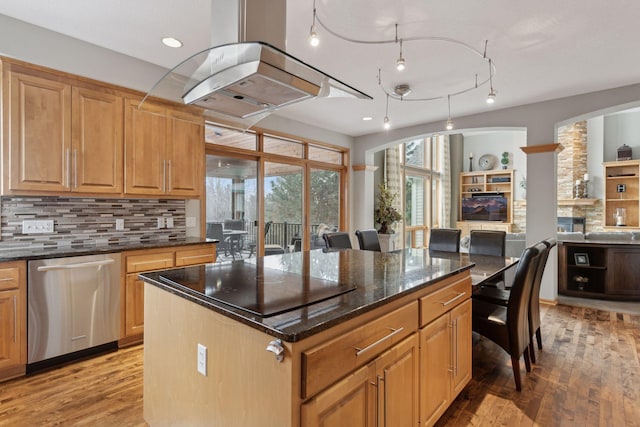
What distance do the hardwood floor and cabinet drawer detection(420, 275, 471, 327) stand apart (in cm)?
72

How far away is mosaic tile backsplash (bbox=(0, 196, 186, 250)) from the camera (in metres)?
2.78

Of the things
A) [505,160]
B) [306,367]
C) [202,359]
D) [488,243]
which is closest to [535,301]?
[488,243]

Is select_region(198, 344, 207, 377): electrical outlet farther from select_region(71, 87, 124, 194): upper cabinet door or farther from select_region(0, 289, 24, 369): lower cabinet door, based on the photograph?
select_region(71, 87, 124, 194): upper cabinet door

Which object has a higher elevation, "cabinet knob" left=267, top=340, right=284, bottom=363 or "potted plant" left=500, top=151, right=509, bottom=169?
"potted plant" left=500, top=151, right=509, bottom=169

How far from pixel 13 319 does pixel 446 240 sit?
4.18m

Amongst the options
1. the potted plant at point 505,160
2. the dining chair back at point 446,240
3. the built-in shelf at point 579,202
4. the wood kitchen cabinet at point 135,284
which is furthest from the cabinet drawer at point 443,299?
the potted plant at point 505,160

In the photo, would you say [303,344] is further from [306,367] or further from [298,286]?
[298,286]

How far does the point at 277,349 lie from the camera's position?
1030 mm

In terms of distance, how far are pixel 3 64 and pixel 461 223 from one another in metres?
10.5

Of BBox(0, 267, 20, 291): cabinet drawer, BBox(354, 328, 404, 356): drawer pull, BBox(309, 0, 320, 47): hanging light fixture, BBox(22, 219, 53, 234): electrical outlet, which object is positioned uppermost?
BBox(309, 0, 320, 47): hanging light fixture

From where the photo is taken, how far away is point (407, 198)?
26.6ft

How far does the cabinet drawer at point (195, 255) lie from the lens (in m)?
3.32

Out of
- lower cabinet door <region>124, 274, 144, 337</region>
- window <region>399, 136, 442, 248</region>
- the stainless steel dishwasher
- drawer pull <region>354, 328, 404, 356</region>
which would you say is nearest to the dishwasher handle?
the stainless steel dishwasher

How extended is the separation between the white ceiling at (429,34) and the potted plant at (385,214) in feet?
8.92
